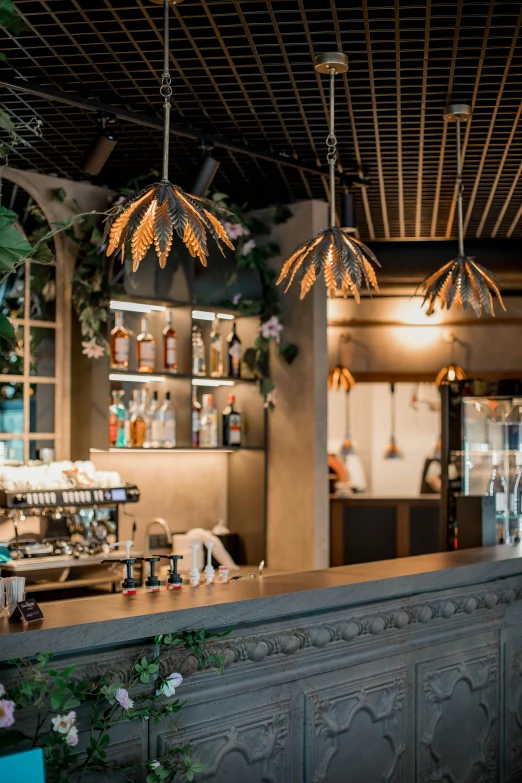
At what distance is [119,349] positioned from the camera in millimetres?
5277

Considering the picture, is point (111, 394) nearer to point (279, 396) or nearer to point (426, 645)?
point (279, 396)

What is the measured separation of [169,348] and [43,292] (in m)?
0.75

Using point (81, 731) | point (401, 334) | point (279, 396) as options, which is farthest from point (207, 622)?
point (401, 334)

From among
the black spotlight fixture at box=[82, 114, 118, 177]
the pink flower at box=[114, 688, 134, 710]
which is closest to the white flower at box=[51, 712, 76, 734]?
the pink flower at box=[114, 688, 134, 710]

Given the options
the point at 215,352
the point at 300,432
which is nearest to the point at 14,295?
the point at 215,352

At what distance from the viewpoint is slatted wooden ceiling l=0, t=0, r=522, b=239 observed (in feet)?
11.2

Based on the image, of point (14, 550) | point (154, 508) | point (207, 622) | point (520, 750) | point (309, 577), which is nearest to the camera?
point (207, 622)

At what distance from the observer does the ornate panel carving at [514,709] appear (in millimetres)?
4016

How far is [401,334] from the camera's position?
865 cm

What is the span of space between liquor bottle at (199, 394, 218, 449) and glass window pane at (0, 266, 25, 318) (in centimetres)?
119

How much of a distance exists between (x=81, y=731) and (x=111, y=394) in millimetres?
3062

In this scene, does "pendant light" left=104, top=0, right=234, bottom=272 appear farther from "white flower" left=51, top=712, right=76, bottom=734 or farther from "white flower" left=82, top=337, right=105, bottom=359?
"white flower" left=82, top=337, right=105, bottom=359

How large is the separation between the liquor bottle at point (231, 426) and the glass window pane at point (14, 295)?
4.40ft

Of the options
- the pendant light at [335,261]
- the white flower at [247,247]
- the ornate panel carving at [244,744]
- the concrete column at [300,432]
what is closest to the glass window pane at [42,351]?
the white flower at [247,247]
